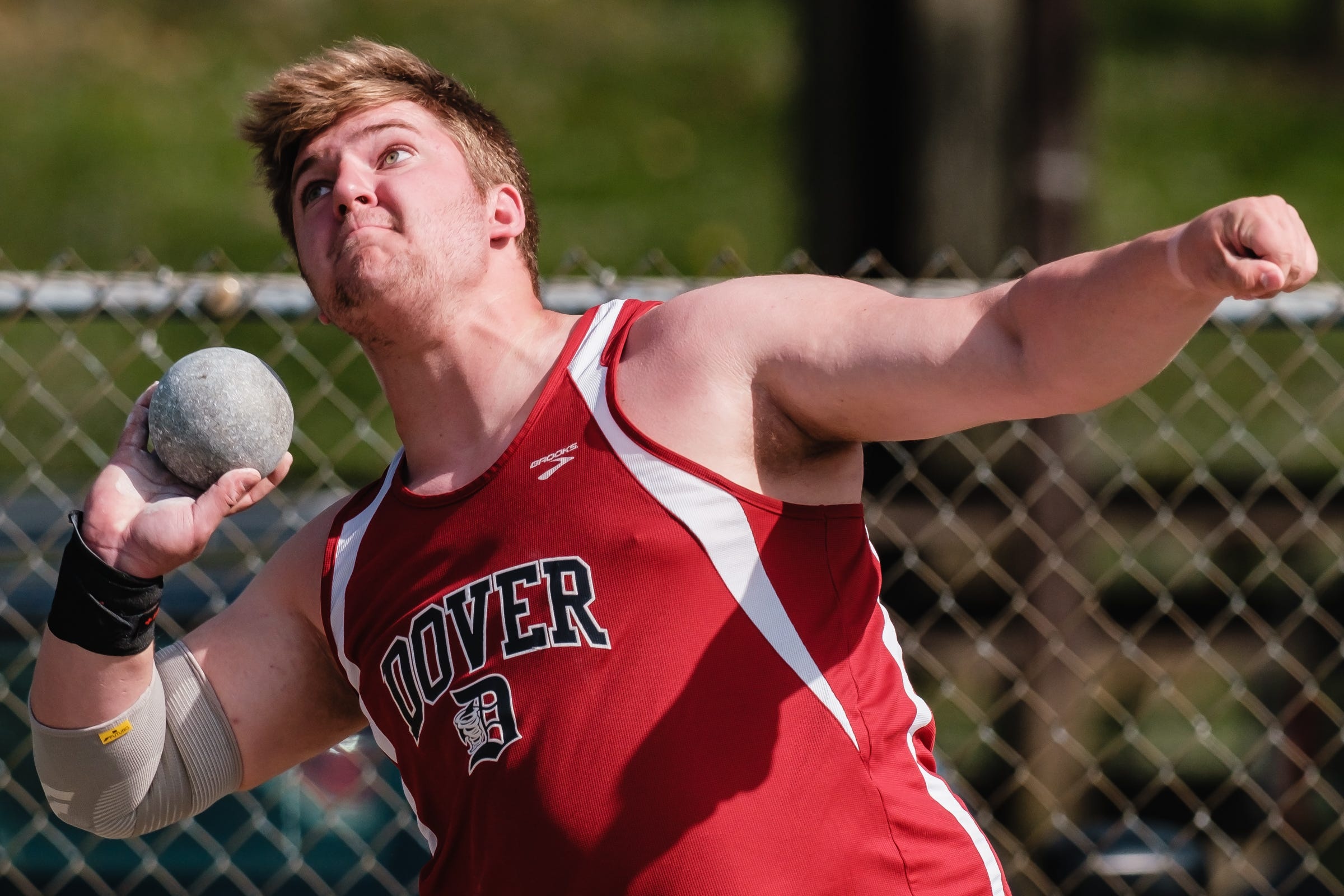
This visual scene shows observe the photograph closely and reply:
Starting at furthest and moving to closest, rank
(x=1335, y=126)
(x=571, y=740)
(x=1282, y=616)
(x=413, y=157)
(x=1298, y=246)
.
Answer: (x=1335, y=126), (x=1282, y=616), (x=413, y=157), (x=571, y=740), (x=1298, y=246)

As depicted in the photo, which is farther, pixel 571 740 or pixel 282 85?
pixel 282 85

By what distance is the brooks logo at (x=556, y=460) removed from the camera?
2.19 m

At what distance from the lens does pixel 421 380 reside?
8.12ft

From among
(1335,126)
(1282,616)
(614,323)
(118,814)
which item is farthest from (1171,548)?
(1335,126)

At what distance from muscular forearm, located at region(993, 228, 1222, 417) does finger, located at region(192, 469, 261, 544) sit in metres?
1.24

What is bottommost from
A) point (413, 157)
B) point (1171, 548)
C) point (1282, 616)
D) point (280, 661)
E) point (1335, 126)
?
point (1335, 126)

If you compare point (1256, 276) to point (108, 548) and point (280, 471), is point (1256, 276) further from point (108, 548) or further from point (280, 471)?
point (108, 548)

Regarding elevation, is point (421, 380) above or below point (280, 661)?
above

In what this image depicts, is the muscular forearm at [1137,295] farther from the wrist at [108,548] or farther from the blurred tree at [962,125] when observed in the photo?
the blurred tree at [962,125]

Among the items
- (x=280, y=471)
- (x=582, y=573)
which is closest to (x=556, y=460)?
(x=582, y=573)

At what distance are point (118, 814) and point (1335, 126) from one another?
39.7ft

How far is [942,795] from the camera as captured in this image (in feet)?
7.50

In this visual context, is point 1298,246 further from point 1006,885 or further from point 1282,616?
point 1282,616

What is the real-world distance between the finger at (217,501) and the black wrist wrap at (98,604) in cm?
13
